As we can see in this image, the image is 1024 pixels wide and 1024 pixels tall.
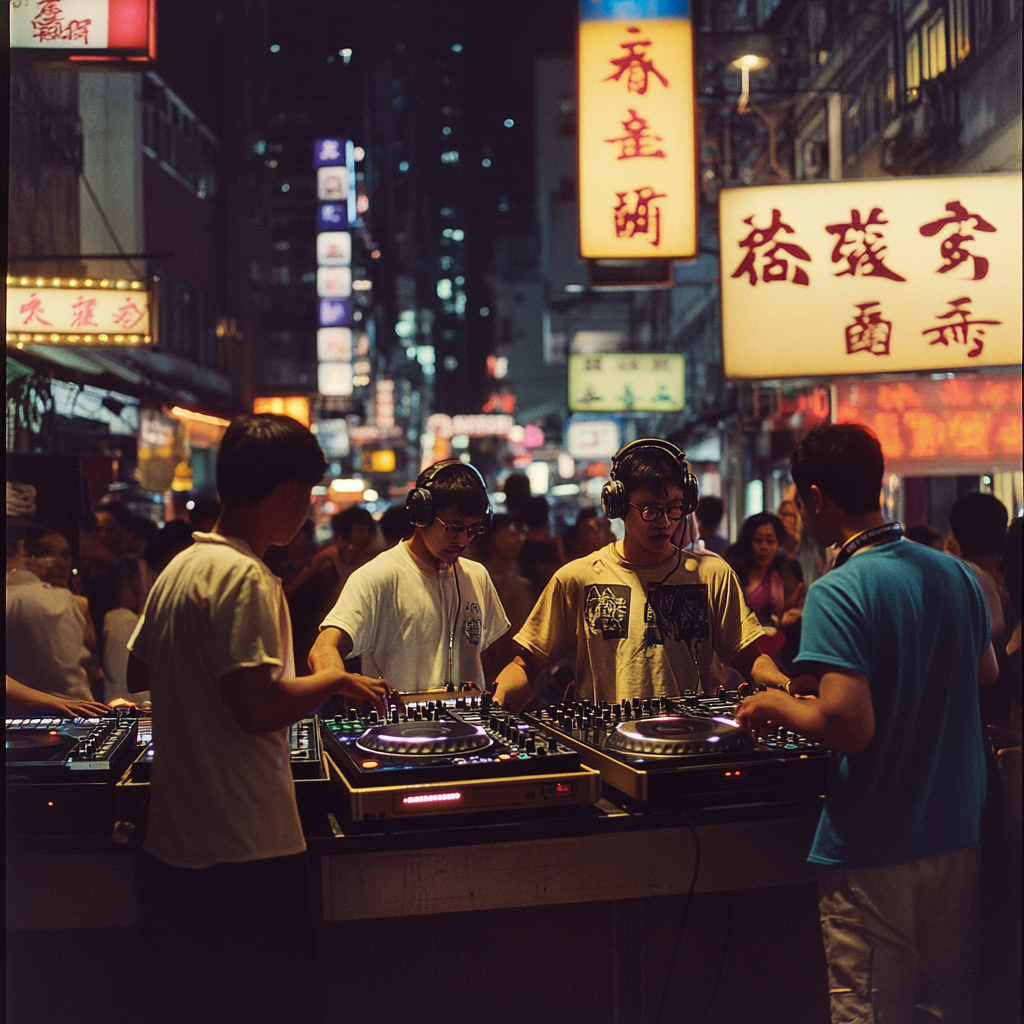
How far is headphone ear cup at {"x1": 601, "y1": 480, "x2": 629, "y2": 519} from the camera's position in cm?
434

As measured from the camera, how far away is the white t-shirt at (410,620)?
4.45 meters

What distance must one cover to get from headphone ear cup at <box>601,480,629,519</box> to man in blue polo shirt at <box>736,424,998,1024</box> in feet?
4.36

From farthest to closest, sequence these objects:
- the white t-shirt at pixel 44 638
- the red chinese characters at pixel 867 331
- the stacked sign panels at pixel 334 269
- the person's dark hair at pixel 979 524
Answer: the stacked sign panels at pixel 334 269 → the red chinese characters at pixel 867 331 → the white t-shirt at pixel 44 638 → the person's dark hair at pixel 979 524

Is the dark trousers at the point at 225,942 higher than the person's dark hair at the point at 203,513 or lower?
lower

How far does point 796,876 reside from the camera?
10.6 feet

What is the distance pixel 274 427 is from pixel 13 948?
6.23 ft

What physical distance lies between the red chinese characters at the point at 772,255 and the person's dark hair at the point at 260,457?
550 centimetres

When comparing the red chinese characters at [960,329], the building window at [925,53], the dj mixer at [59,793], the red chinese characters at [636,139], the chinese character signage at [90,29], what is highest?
the building window at [925,53]

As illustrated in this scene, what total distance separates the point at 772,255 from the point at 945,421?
183cm

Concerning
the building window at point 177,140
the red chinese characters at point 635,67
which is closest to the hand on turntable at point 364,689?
the red chinese characters at point 635,67

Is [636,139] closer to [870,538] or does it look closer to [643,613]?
[643,613]

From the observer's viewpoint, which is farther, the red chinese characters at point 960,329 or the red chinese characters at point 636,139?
the red chinese characters at point 636,139

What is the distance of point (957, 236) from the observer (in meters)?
7.32

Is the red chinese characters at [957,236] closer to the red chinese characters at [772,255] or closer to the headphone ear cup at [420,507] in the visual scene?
the red chinese characters at [772,255]
